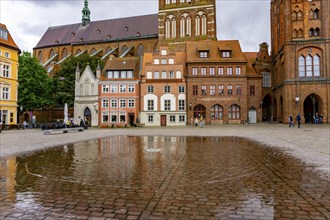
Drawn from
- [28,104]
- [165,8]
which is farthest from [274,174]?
[165,8]

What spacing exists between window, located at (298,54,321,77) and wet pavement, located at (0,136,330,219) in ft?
120

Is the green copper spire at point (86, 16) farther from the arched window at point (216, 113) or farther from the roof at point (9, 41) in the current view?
the arched window at point (216, 113)

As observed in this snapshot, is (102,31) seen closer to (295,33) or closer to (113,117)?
(113,117)

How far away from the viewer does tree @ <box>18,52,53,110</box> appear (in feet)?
141

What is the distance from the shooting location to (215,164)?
8.72 meters

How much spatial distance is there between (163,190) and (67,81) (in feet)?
163

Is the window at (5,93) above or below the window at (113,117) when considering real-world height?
above

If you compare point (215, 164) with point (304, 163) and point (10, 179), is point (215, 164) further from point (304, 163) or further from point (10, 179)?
point (10, 179)

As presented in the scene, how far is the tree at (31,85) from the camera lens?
4303cm

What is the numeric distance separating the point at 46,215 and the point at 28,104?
44066 millimetres

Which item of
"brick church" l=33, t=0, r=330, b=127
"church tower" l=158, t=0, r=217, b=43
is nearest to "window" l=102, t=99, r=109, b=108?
"brick church" l=33, t=0, r=330, b=127

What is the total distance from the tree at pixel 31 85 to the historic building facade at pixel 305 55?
3877 cm

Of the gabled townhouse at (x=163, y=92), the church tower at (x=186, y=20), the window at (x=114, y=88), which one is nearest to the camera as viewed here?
the gabled townhouse at (x=163, y=92)

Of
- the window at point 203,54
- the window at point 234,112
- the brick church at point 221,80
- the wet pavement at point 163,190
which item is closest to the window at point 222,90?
the brick church at point 221,80
